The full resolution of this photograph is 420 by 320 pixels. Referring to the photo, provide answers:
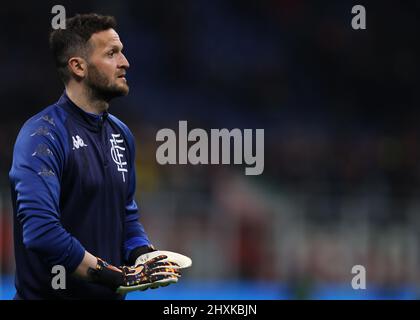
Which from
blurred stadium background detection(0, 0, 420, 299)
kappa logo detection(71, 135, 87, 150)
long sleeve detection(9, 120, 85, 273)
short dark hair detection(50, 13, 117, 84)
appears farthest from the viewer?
blurred stadium background detection(0, 0, 420, 299)

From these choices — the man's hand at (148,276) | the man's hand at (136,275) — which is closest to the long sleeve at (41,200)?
the man's hand at (136,275)

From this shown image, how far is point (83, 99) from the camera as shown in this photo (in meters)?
4.53

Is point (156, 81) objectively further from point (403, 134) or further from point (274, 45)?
point (403, 134)

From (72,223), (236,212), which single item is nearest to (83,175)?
(72,223)

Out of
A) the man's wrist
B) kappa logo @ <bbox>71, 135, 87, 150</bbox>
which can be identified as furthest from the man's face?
the man's wrist

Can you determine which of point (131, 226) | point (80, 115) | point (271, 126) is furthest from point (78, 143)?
point (271, 126)

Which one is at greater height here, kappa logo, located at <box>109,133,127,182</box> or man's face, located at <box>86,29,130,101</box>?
man's face, located at <box>86,29,130,101</box>

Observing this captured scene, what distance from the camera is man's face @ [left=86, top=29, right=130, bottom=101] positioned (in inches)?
175

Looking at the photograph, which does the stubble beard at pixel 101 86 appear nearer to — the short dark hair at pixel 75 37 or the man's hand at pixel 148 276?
the short dark hair at pixel 75 37

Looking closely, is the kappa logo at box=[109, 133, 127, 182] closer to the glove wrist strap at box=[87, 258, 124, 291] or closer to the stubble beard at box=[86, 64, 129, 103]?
the stubble beard at box=[86, 64, 129, 103]

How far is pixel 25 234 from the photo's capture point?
400 centimetres

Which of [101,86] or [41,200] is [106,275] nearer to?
[41,200]

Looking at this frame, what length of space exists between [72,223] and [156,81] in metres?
11.1

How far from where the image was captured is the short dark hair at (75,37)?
448 centimetres
